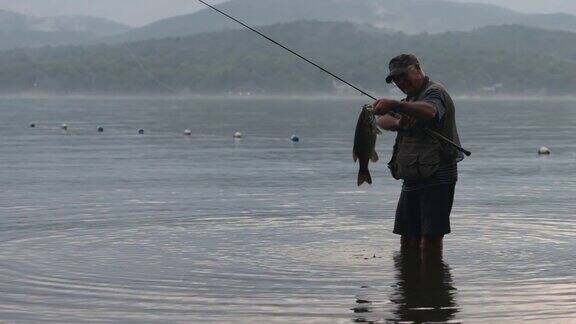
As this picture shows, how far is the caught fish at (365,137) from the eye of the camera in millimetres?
11688

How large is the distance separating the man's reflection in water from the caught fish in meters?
0.95

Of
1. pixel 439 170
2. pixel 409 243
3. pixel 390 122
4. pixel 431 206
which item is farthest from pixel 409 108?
Result: pixel 409 243

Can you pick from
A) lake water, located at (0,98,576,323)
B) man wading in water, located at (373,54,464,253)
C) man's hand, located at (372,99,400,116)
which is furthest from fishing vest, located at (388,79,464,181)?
lake water, located at (0,98,576,323)

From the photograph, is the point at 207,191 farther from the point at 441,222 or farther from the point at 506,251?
the point at 441,222

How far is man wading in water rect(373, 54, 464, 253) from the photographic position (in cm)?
1132

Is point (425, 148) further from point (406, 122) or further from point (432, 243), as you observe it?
point (432, 243)

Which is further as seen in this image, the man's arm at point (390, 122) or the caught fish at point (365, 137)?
the caught fish at point (365, 137)

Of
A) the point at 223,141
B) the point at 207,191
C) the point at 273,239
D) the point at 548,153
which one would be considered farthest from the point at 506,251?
the point at 223,141

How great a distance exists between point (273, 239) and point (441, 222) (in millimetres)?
3399

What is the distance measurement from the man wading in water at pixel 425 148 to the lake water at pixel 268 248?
0.59 m

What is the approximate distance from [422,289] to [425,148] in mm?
1226

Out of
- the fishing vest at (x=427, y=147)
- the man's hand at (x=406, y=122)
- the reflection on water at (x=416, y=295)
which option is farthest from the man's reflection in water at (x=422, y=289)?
the man's hand at (x=406, y=122)

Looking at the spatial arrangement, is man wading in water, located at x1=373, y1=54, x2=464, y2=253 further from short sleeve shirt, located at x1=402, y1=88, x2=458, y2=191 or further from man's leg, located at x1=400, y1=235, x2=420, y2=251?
man's leg, located at x1=400, y1=235, x2=420, y2=251

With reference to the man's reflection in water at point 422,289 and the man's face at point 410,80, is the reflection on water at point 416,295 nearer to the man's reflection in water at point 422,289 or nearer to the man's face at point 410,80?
the man's reflection in water at point 422,289
